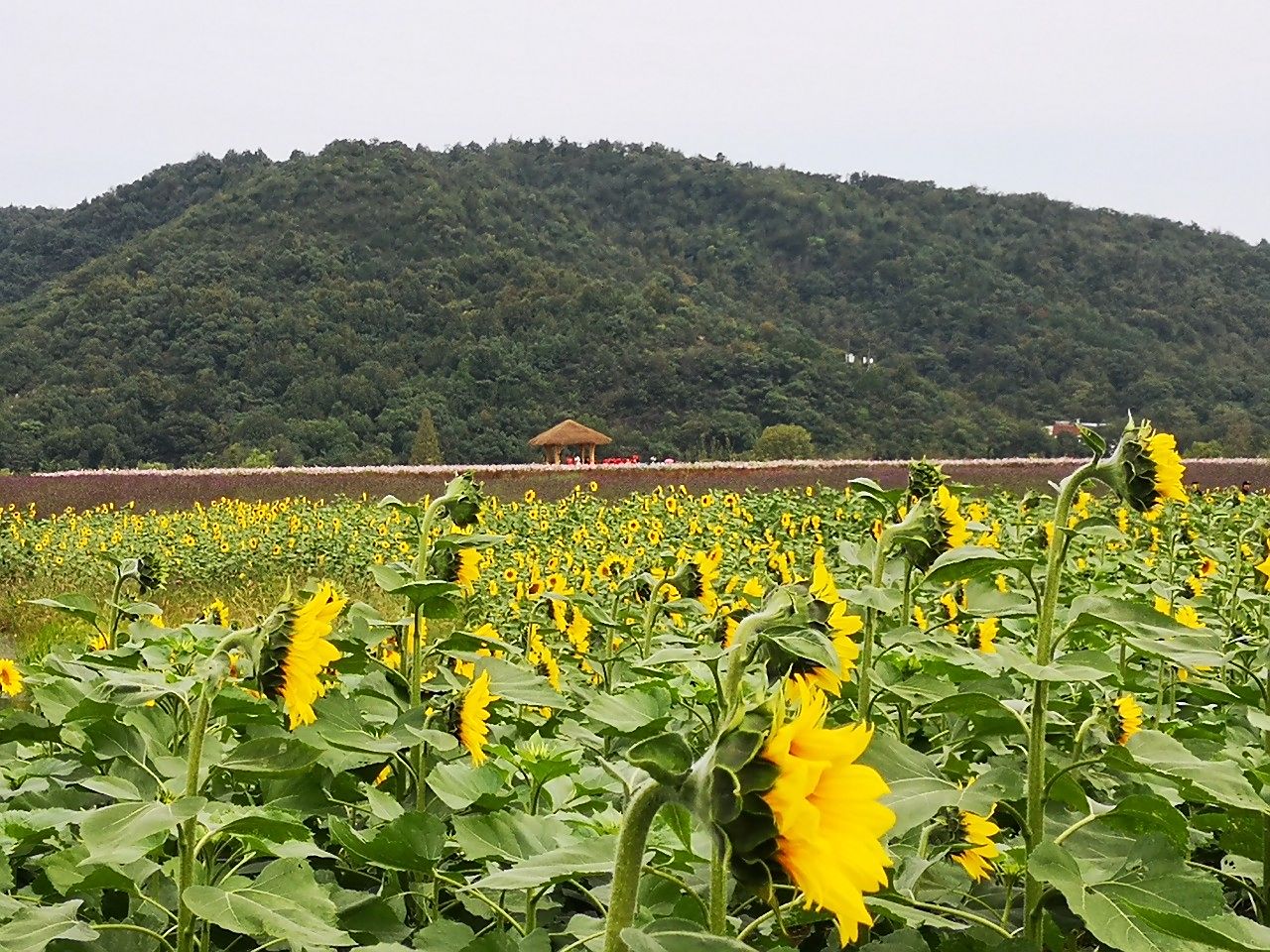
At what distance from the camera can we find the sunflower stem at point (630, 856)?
736 mm

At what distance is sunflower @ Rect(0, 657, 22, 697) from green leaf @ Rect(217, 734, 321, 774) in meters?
2.18

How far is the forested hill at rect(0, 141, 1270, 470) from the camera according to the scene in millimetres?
35719

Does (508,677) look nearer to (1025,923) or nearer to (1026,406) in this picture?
(1025,923)

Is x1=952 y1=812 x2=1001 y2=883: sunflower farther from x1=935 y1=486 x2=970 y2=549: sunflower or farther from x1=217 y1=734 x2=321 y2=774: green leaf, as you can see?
x1=217 y1=734 x2=321 y2=774: green leaf

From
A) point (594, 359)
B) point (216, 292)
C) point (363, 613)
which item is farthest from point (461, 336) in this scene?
point (363, 613)

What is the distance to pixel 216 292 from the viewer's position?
4094 cm

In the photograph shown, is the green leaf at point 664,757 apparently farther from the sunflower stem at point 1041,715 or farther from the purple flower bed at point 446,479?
the purple flower bed at point 446,479

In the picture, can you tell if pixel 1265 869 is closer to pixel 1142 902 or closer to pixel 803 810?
pixel 1142 902

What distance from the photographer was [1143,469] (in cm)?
142

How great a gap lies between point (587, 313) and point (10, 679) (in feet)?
129

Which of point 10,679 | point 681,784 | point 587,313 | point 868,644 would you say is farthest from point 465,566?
point 587,313

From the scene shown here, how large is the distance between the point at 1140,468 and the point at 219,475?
58.5 ft

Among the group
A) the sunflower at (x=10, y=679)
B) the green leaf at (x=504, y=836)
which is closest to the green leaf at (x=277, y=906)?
the green leaf at (x=504, y=836)

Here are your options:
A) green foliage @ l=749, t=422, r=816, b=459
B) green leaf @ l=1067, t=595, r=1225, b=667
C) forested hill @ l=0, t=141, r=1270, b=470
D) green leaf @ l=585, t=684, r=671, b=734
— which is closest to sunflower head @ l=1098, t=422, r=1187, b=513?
green leaf @ l=1067, t=595, r=1225, b=667
